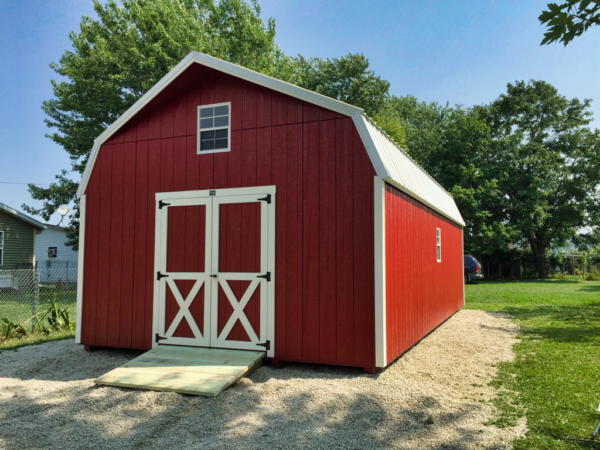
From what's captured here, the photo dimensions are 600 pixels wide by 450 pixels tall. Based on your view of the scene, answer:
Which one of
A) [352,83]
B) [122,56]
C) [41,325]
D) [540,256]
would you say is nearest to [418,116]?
[352,83]

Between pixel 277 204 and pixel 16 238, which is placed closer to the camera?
pixel 277 204

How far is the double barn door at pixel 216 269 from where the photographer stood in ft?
20.6

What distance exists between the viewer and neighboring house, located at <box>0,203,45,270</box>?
18766 millimetres

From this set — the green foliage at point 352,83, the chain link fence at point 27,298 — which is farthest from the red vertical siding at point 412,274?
the green foliage at point 352,83

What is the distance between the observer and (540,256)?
27891mm

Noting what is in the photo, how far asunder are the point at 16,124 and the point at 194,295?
24.9m

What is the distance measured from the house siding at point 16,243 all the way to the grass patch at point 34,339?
12.2 metres

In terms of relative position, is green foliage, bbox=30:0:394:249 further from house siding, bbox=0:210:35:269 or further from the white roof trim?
the white roof trim

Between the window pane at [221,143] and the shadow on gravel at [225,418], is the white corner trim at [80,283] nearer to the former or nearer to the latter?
the shadow on gravel at [225,418]

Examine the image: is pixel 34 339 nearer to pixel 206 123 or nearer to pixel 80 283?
pixel 80 283

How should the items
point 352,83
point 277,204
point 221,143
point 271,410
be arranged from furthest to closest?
point 352,83 < point 221,143 < point 277,204 < point 271,410

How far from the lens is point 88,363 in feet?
21.3

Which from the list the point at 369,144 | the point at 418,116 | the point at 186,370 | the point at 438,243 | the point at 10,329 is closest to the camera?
the point at 186,370

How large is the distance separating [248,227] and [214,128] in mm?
1599
